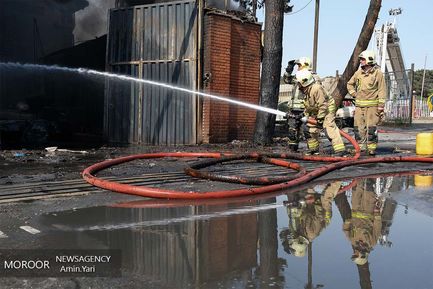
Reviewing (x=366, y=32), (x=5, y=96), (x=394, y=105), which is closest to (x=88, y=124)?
(x=5, y=96)

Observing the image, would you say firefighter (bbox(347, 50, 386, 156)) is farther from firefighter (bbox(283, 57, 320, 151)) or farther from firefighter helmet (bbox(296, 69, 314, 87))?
firefighter helmet (bbox(296, 69, 314, 87))

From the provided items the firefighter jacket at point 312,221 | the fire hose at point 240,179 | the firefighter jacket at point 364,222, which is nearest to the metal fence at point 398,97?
the fire hose at point 240,179

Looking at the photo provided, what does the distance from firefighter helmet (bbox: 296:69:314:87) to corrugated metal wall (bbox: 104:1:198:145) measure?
2917 mm

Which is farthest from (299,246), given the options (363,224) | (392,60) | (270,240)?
(392,60)

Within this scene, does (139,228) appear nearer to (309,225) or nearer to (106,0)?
(309,225)

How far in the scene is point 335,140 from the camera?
7.14 metres

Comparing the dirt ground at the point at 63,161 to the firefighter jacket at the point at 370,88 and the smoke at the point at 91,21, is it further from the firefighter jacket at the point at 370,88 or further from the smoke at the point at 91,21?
the smoke at the point at 91,21

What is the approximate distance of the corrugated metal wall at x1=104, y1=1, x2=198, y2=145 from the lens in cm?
948

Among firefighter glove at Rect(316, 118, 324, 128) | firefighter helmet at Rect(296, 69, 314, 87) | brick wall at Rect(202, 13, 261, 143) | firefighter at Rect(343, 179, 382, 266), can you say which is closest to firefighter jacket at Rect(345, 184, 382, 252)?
firefighter at Rect(343, 179, 382, 266)

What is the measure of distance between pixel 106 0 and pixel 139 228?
47.7 ft

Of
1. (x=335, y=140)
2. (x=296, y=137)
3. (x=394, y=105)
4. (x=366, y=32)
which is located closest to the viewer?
(x=335, y=140)

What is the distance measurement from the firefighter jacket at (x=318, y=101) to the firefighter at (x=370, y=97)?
0.77 metres

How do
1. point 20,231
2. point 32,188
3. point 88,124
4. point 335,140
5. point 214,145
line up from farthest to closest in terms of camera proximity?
1. point 88,124
2. point 214,145
3. point 335,140
4. point 32,188
5. point 20,231

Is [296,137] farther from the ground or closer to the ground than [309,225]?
farther from the ground
